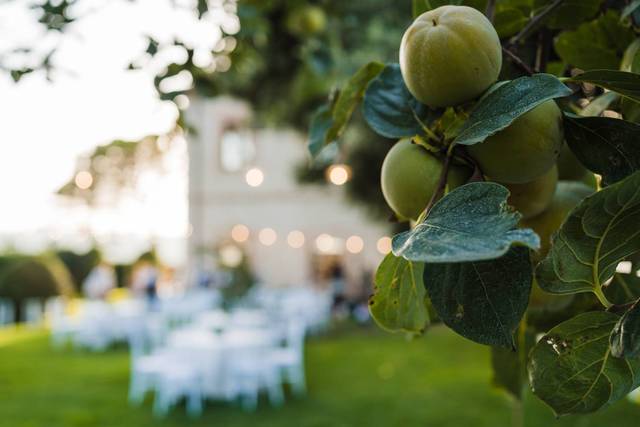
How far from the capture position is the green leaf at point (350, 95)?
645 mm

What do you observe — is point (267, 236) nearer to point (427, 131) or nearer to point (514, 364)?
point (514, 364)

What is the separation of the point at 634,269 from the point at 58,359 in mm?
9047

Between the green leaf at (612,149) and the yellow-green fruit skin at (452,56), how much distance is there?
0.27 feet

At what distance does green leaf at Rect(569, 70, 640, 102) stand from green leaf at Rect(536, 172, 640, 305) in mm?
90

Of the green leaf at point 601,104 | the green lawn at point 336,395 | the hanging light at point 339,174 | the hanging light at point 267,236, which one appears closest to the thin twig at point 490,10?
the green leaf at point 601,104

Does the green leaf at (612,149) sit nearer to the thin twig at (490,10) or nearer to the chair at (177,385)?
the thin twig at (490,10)

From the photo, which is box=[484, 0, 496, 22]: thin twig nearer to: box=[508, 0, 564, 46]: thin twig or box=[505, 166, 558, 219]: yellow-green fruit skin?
box=[508, 0, 564, 46]: thin twig

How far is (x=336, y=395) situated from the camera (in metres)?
6.16

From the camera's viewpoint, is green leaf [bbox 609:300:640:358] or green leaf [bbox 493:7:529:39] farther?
green leaf [bbox 493:7:529:39]

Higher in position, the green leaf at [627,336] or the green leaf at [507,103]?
the green leaf at [507,103]

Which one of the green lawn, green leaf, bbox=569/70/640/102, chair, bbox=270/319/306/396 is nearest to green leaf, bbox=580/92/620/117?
green leaf, bbox=569/70/640/102

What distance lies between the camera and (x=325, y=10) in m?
2.24

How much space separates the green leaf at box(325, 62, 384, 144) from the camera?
64 cm

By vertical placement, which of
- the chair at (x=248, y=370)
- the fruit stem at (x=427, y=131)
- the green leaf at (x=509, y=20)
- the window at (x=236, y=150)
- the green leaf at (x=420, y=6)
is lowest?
the window at (x=236, y=150)
